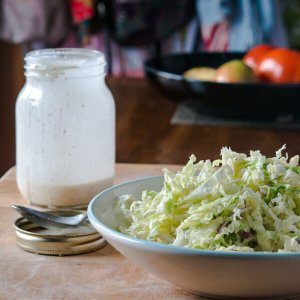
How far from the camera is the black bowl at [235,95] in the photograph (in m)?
2.05

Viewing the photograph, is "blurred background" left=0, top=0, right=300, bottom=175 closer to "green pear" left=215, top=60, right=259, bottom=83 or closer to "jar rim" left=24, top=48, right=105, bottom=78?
"green pear" left=215, top=60, right=259, bottom=83

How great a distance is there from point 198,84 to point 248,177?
111 cm

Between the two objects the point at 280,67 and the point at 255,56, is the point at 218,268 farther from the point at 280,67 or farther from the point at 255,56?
the point at 255,56

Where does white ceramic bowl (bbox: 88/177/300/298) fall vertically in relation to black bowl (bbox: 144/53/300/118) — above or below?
above

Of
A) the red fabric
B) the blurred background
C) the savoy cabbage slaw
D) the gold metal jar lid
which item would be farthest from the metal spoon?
the red fabric

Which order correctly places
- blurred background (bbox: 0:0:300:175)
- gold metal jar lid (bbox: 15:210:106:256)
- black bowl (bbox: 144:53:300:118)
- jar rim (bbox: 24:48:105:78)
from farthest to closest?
blurred background (bbox: 0:0:300:175)
black bowl (bbox: 144:53:300:118)
jar rim (bbox: 24:48:105:78)
gold metal jar lid (bbox: 15:210:106:256)

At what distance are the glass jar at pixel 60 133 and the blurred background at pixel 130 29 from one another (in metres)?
1.41

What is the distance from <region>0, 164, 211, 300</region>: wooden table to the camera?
0.98 metres

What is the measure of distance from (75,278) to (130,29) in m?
1.95

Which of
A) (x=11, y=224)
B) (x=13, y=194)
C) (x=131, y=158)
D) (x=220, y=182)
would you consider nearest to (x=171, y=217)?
(x=220, y=182)

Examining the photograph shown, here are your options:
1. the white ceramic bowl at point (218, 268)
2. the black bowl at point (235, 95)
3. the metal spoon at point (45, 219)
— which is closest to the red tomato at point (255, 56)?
the black bowl at point (235, 95)

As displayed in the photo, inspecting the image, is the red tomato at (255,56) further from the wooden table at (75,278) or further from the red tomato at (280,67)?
the wooden table at (75,278)

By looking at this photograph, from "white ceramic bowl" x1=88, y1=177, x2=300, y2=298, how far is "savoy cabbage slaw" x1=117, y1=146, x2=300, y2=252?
0.04 metres

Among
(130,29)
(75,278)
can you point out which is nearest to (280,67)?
(130,29)
